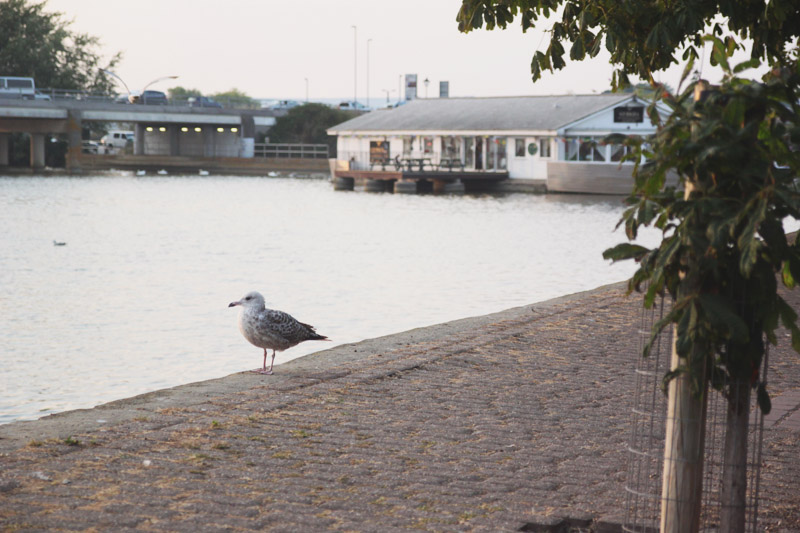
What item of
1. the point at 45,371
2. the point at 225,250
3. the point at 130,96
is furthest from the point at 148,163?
the point at 45,371

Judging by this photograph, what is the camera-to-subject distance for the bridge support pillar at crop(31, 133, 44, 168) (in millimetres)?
85256

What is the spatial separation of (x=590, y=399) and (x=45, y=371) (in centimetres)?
697

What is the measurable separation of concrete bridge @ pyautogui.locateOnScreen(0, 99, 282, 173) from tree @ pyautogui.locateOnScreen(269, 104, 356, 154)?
1212 mm

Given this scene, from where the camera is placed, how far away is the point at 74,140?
8219cm

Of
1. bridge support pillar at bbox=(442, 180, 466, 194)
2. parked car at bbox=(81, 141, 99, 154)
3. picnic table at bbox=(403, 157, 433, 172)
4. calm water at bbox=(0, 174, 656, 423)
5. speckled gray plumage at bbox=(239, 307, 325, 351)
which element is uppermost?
parked car at bbox=(81, 141, 99, 154)

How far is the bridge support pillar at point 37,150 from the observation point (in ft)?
280

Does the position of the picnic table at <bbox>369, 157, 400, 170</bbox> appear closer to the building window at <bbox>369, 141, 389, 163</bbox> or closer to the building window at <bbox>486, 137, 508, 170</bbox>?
the building window at <bbox>369, 141, 389, 163</bbox>

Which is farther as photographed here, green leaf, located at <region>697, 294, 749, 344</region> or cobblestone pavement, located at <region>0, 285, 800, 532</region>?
cobblestone pavement, located at <region>0, 285, 800, 532</region>

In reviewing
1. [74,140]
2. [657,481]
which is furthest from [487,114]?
[657,481]

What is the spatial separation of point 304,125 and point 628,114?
4379cm

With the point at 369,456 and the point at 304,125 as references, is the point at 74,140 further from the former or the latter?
the point at 369,456

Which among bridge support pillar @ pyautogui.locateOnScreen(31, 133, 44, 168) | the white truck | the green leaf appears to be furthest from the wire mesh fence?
the white truck

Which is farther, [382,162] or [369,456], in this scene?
[382,162]

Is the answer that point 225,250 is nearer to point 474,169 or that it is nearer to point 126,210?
point 126,210
